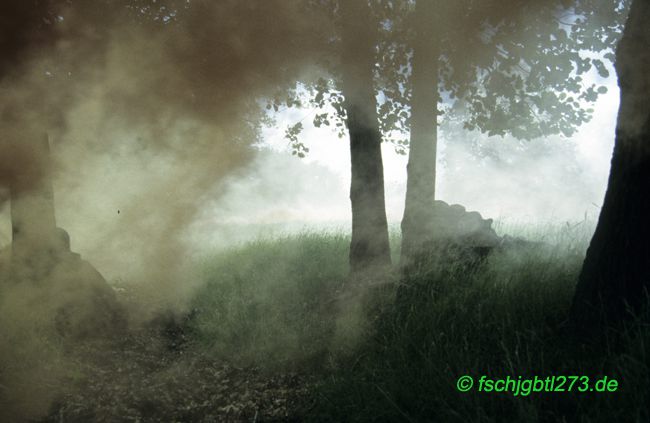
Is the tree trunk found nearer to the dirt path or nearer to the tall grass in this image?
the tall grass

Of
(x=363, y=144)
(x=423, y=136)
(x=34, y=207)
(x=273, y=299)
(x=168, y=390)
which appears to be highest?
(x=423, y=136)

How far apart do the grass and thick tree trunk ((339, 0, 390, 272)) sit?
0.69 m

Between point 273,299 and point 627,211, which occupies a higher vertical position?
point 627,211

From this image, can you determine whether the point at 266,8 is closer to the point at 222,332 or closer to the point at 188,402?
the point at 222,332

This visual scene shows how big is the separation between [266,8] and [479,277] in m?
5.71

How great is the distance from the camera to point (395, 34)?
7.11 m

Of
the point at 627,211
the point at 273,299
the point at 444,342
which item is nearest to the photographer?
the point at 627,211

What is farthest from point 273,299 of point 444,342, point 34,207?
point 34,207

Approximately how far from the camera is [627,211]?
2.94 meters

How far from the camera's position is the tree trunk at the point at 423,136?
647 cm

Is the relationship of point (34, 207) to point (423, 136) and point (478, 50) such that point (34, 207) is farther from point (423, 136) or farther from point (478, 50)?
point (478, 50)

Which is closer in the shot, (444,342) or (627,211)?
(627,211)

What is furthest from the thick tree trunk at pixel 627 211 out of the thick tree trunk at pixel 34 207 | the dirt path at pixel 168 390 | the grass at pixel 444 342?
the thick tree trunk at pixel 34 207

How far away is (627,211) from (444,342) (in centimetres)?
182
